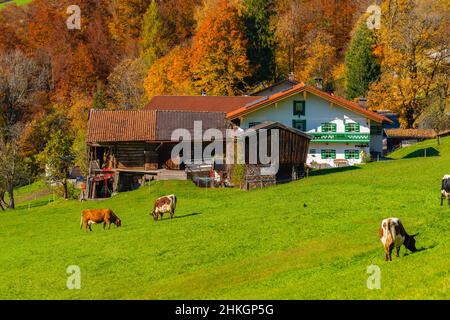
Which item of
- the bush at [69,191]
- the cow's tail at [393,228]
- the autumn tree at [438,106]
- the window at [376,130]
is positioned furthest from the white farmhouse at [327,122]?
the cow's tail at [393,228]

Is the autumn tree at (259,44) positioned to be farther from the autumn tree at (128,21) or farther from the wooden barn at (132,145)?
the autumn tree at (128,21)

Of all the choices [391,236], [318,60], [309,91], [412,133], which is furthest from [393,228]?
[318,60]

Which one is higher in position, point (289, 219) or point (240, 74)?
point (240, 74)

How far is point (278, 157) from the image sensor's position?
49594 mm

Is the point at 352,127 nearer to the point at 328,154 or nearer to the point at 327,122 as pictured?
the point at 327,122

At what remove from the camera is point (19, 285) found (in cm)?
2598

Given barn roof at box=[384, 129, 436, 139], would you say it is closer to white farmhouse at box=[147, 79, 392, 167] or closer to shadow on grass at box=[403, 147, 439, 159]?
shadow on grass at box=[403, 147, 439, 159]

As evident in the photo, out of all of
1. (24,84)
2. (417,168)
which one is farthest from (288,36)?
(417,168)

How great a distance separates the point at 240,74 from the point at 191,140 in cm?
2642

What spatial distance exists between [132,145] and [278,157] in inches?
593

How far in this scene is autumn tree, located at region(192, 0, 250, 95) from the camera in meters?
84.1

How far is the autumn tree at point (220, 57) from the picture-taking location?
84.1 m

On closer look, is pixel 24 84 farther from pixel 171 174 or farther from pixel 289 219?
pixel 289 219

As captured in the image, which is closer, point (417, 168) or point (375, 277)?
point (375, 277)
